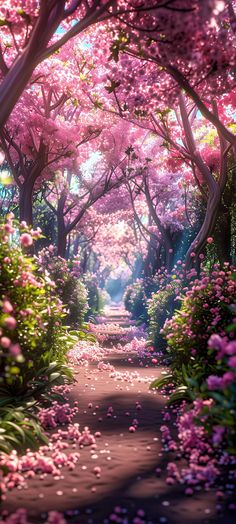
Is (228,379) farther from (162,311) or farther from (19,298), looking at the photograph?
(162,311)

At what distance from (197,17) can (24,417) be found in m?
5.02

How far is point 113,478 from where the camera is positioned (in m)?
4.53

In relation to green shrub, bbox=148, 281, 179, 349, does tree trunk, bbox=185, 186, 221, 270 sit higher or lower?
higher

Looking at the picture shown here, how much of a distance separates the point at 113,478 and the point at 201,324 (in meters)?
3.42

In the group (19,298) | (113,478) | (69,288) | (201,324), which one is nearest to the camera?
(113,478)

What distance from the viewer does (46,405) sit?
6.95 meters

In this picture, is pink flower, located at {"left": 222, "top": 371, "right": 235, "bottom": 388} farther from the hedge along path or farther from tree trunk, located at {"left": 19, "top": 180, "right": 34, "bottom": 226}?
tree trunk, located at {"left": 19, "top": 180, "right": 34, "bottom": 226}

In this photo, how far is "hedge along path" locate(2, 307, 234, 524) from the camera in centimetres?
374

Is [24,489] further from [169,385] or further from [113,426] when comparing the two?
[169,385]

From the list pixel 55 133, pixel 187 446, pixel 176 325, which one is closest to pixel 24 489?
pixel 187 446


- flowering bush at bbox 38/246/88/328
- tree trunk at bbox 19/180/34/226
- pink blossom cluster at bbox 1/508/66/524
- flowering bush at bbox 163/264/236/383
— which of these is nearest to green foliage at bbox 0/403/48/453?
pink blossom cluster at bbox 1/508/66/524

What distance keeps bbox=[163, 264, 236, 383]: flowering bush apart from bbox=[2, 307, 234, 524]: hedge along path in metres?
0.76

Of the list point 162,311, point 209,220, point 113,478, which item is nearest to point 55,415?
point 113,478

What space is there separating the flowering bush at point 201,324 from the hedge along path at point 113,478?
0.76 meters
